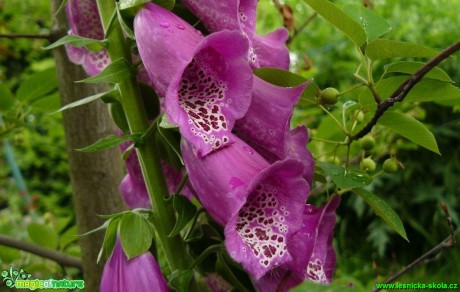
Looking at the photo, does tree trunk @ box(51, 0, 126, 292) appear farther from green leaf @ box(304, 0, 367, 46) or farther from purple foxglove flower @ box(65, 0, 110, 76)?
green leaf @ box(304, 0, 367, 46)

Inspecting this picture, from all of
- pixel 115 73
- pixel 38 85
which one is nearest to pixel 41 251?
pixel 38 85

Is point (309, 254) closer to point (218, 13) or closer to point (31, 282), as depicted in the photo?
point (218, 13)

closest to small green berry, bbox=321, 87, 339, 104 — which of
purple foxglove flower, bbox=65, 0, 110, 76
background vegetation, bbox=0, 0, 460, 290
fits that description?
purple foxglove flower, bbox=65, 0, 110, 76

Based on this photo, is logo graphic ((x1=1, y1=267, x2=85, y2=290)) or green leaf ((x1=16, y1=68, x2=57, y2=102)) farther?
green leaf ((x1=16, y1=68, x2=57, y2=102))

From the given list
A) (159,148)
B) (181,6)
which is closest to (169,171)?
(159,148)

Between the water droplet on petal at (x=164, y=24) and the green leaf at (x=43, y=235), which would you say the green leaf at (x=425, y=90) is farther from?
the green leaf at (x=43, y=235)

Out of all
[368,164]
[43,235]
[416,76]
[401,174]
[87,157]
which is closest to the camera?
[416,76]

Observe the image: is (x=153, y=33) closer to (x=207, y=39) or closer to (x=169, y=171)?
(x=207, y=39)
